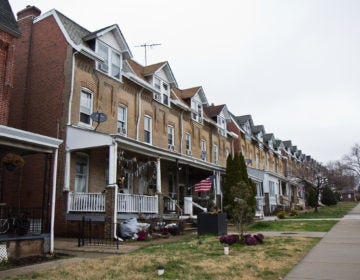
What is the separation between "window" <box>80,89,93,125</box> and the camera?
18.6 m

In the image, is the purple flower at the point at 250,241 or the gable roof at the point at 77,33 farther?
the gable roof at the point at 77,33

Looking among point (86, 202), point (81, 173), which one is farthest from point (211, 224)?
point (81, 173)

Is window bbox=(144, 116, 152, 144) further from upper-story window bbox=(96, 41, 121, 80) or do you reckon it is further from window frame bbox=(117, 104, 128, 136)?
upper-story window bbox=(96, 41, 121, 80)

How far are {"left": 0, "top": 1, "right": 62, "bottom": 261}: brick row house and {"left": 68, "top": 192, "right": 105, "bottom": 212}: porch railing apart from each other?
0.94m

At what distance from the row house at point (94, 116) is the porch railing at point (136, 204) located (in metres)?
0.05

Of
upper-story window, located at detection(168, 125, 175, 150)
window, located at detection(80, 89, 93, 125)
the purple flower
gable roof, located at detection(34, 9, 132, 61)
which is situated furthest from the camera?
upper-story window, located at detection(168, 125, 175, 150)

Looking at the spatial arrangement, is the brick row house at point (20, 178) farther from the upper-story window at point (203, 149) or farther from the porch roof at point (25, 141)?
the upper-story window at point (203, 149)

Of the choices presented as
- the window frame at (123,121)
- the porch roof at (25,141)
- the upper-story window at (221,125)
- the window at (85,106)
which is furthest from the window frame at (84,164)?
the upper-story window at (221,125)

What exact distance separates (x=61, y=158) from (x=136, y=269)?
9.80 metres

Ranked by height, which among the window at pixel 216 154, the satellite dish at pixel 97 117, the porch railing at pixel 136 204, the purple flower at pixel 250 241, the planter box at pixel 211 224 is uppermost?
the window at pixel 216 154

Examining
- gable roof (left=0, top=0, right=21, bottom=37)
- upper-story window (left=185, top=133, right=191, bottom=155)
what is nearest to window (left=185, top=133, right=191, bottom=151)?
upper-story window (left=185, top=133, right=191, bottom=155)

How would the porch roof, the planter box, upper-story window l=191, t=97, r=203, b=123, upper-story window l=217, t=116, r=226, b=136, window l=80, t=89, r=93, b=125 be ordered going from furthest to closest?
1. upper-story window l=217, t=116, r=226, b=136
2. upper-story window l=191, t=97, r=203, b=123
3. window l=80, t=89, r=93, b=125
4. the planter box
5. the porch roof

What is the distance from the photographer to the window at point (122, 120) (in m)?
21.2

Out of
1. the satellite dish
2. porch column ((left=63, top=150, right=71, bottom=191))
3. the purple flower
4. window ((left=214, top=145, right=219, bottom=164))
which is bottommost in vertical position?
the purple flower
